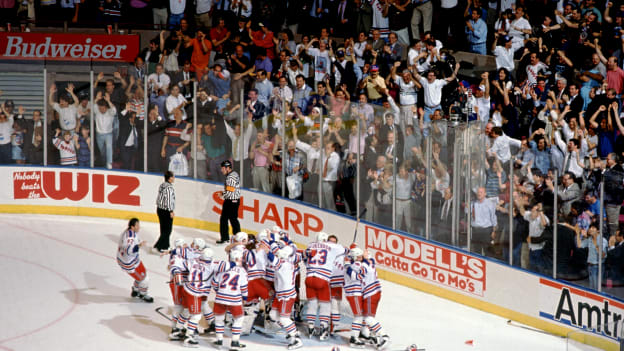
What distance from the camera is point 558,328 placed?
1155cm

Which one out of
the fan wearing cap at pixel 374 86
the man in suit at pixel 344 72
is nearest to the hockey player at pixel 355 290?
the fan wearing cap at pixel 374 86

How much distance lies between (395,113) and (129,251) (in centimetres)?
406

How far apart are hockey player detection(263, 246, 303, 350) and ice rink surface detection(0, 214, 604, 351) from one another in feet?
0.63

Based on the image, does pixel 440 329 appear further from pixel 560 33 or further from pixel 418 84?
pixel 560 33

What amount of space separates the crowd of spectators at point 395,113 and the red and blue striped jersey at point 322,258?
200cm

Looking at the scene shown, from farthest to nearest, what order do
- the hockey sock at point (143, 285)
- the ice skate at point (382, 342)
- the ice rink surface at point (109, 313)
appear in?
the hockey sock at point (143, 285), the ice rink surface at point (109, 313), the ice skate at point (382, 342)

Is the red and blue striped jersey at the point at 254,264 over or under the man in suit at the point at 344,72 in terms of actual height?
under

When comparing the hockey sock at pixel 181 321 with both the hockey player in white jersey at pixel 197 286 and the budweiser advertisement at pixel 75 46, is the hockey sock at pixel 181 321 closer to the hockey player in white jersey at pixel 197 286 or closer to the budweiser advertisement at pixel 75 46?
the hockey player in white jersey at pixel 197 286

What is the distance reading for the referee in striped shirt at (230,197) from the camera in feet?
47.4

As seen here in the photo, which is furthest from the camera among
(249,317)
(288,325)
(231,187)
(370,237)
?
(231,187)

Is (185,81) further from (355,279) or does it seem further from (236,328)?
(236,328)

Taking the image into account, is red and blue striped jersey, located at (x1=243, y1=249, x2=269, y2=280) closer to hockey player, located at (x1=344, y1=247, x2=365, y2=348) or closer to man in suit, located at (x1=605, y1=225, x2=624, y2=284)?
hockey player, located at (x1=344, y1=247, x2=365, y2=348)

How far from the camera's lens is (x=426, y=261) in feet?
42.9

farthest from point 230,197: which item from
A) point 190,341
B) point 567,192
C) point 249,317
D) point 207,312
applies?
point 567,192
